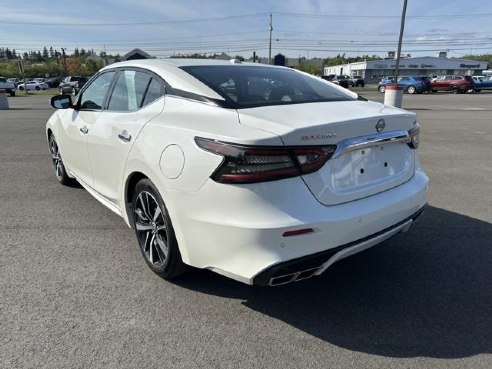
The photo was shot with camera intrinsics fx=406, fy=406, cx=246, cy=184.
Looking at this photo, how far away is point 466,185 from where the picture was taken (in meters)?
5.72

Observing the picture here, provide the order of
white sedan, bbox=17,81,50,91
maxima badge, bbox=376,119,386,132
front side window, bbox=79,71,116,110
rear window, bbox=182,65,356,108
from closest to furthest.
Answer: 1. maxima badge, bbox=376,119,386,132
2. rear window, bbox=182,65,356,108
3. front side window, bbox=79,71,116,110
4. white sedan, bbox=17,81,50,91

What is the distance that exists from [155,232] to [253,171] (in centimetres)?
121

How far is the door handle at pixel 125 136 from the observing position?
3172 mm

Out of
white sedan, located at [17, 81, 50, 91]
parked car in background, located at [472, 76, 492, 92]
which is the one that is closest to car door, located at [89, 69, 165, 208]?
parked car in background, located at [472, 76, 492, 92]

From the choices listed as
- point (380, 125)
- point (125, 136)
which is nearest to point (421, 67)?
point (380, 125)

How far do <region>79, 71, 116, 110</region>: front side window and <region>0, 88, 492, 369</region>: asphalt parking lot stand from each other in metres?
1.24

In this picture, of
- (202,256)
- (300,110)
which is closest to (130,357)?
(202,256)

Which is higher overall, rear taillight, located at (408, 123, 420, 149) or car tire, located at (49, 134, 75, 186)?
rear taillight, located at (408, 123, 420, 149)

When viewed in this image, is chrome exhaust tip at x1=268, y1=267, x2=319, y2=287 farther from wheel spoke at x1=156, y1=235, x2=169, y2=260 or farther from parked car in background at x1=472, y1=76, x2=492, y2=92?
parked car in background at x1=472, y1=76, x2=492, y2=92

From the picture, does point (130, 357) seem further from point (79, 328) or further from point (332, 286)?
point (332, 286)

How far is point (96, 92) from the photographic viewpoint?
423cm

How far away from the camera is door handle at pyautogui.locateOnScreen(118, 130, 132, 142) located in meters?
3.17

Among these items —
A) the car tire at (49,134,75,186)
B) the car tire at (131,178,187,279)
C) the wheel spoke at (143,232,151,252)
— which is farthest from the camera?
the car tire at (49,134,75,186)

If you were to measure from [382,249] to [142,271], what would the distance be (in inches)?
83.5
